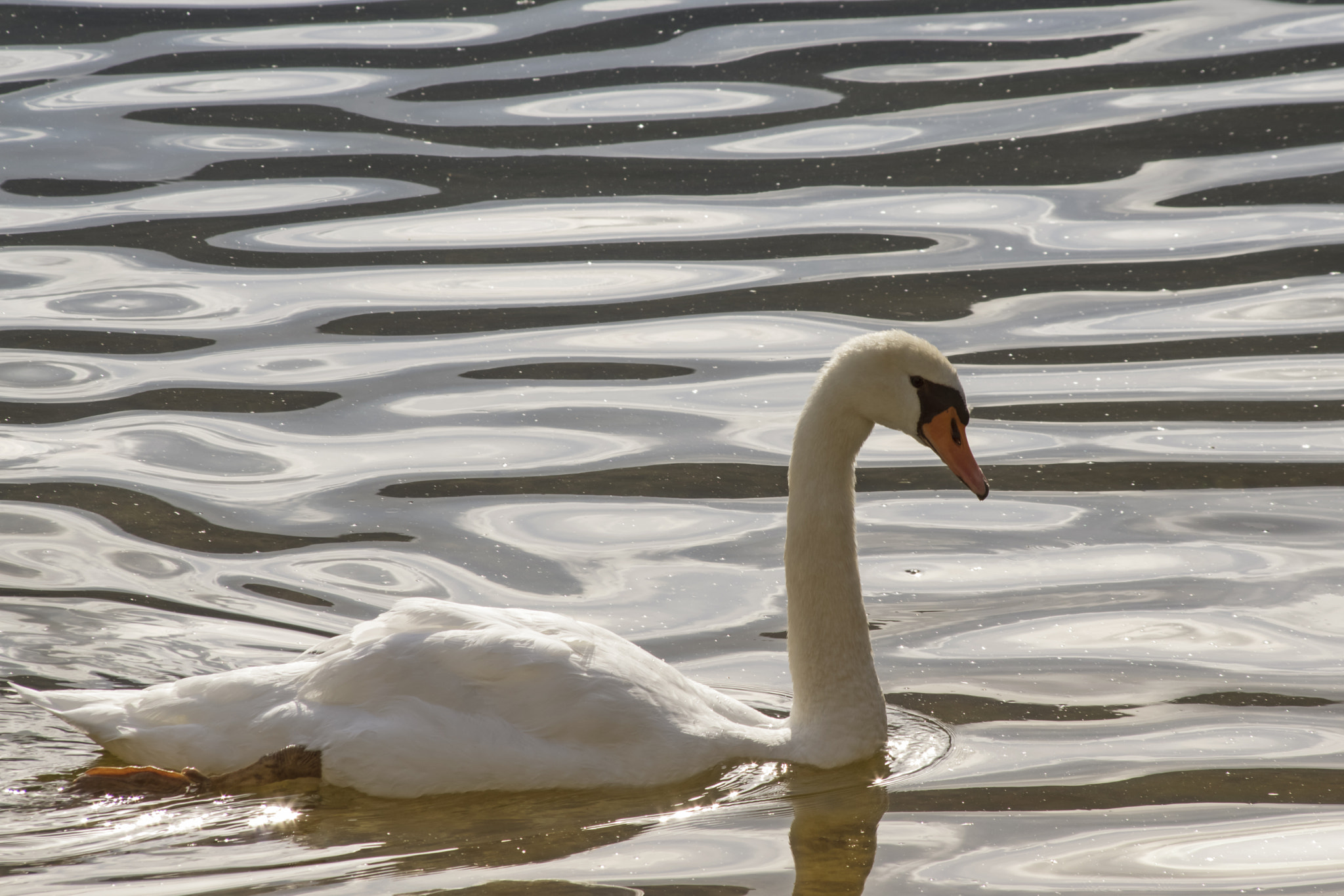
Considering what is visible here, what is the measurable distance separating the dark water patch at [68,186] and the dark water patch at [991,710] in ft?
28.4

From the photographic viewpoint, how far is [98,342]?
10.5 m

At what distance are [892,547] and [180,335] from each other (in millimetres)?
4798

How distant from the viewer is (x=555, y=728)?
18.4ft

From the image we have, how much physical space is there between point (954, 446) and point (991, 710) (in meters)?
0.96

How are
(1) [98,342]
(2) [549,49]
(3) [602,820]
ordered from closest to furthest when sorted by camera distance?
(3) [602,820]
(1) [98,342]
(2) [549,49]

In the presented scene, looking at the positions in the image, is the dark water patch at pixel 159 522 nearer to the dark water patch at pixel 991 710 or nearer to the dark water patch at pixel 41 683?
the dark water patch at pixel 41 683

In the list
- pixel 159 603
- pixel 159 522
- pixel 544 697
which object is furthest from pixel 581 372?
pixel 544 697

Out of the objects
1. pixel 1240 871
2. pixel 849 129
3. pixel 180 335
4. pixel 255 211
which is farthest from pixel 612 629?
pixel 849 129

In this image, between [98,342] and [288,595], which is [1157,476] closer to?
[288,595]

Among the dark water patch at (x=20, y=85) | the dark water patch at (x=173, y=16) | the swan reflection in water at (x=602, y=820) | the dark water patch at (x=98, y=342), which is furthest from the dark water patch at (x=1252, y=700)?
the dark water patch at (x=173, y=16)

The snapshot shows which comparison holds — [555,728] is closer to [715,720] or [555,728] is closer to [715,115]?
[715,720]

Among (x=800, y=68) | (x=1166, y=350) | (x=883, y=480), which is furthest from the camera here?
(x=800, y=68)

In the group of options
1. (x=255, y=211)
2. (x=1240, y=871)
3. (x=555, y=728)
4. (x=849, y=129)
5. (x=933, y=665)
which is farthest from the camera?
(x=849, y=129)

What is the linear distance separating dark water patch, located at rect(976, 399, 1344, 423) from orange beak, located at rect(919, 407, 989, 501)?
317 centimetres
